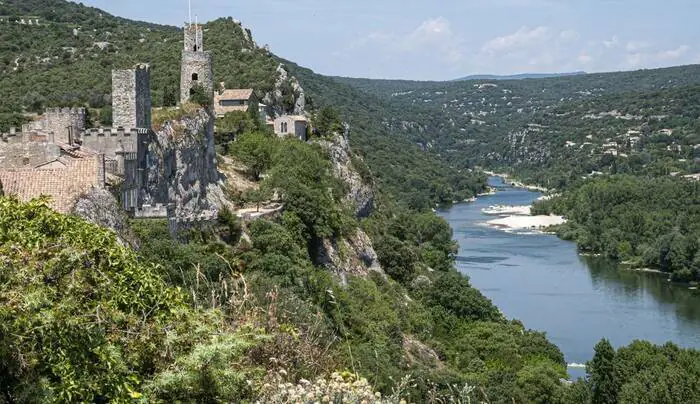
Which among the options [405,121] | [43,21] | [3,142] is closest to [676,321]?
[3,142]

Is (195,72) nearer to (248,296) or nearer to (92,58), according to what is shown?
(92,58)

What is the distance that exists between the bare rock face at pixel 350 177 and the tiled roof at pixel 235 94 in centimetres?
450

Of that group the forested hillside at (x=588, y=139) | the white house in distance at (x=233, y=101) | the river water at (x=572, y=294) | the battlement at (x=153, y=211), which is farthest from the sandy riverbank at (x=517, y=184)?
the battlement at (x=153, y=211)

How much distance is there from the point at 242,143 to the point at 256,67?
19491mm

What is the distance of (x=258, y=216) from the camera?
95.3 ft

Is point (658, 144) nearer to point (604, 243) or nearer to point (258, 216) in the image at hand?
point (604, 243)

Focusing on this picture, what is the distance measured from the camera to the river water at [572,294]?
43.6 m

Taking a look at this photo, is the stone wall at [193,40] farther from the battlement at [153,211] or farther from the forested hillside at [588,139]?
the forested hillside at [588,139]

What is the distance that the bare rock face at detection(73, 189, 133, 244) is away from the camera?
15.5 meters

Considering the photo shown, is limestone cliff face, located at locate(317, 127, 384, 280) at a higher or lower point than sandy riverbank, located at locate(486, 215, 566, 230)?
higher

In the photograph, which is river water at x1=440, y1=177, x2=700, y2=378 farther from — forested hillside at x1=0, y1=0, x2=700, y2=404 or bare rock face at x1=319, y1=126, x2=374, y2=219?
bare rock face at x1=319, y1=126, x2=374, y2=219

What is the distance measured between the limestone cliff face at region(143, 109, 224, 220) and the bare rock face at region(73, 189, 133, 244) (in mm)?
4819

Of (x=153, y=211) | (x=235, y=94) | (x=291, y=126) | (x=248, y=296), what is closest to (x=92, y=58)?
(x=235, y=94)

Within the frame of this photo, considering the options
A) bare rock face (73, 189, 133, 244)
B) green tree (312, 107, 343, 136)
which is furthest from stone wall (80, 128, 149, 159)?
green tree (312, 107, 343, 136)
